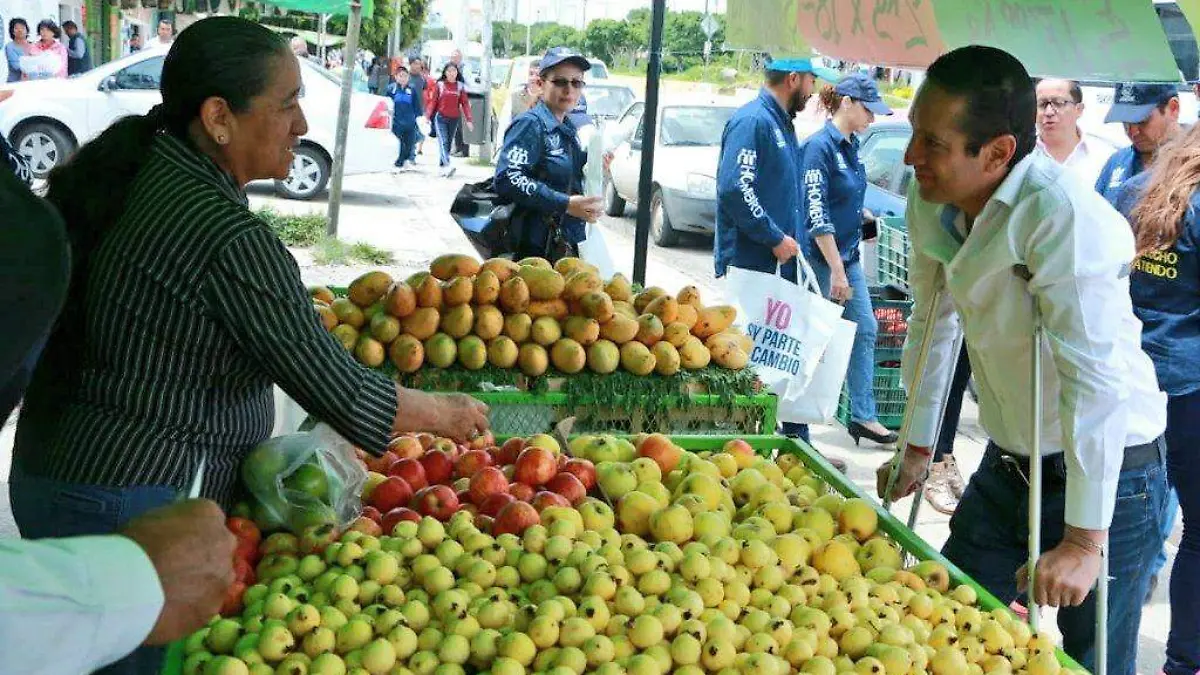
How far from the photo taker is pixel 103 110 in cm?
1362

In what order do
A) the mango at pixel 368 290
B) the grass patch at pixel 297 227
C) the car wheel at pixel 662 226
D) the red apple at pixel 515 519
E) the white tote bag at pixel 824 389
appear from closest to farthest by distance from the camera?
the red apple at pixel 515 519 → the mango at pixel 368 290 → the white tote bag at pixel 824 389 → the grass patch at pixel 297 227 → the car wheel at pixel 662 226

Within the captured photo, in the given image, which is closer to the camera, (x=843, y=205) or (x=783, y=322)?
(x=783, y=322)

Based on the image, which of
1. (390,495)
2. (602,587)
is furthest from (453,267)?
(602,587)

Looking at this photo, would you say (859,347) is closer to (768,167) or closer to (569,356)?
(768,167)

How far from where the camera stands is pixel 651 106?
18.7ft

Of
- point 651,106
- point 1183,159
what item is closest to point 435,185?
point 651,106

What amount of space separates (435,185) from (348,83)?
7.42m

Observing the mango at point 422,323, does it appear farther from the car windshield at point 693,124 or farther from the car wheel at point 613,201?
the car wheel at point 613,201

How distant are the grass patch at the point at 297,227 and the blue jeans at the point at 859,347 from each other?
6.61m

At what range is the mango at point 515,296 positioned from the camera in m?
4.18

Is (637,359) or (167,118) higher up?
(167,118)

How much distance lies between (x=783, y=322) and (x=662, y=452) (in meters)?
2.28

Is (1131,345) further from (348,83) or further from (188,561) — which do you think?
(348,83)

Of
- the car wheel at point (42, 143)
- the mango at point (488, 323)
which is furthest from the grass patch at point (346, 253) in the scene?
the mango at point (488, 323)
